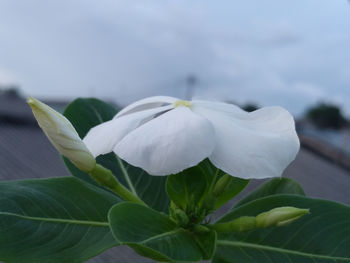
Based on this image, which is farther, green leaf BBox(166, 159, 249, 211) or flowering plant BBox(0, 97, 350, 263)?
green leaf BBox(166, 159, 249, 211)

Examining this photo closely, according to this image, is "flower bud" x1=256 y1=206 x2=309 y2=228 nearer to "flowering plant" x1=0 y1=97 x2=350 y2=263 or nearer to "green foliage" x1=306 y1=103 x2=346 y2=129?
"flowering plant" x1=0 y1=97 x2=350 y2=263

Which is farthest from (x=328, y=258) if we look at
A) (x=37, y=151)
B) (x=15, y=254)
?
(x=37, y=151)

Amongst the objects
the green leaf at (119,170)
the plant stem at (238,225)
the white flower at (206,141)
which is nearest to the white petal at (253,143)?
the white flower at (206,141)

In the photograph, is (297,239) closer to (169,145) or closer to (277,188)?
(277,188)

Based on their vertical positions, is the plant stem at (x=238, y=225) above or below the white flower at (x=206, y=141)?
below

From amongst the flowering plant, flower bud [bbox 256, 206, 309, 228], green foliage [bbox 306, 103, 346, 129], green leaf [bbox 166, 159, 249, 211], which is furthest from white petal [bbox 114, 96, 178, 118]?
green foliage [bbox 306, 103, 346, 129]

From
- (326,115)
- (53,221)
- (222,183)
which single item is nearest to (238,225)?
(222,183)

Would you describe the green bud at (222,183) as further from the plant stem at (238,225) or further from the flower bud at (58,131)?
the flower bud at (58,131)

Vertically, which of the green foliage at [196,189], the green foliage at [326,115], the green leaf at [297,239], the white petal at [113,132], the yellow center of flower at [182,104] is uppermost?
the yellow center of flower at [182,104]
